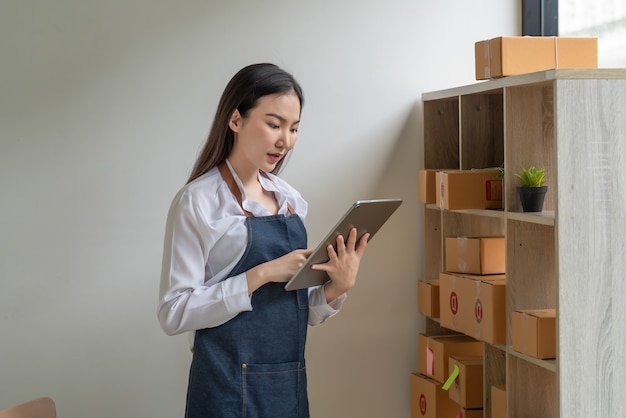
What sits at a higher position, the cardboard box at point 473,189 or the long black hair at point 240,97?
the long black hair at point 240,97

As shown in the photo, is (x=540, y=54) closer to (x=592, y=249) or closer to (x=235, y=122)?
(x=592, y=249)

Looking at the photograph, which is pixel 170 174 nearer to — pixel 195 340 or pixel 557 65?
pixel 195 340

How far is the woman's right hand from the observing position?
2.26 metres

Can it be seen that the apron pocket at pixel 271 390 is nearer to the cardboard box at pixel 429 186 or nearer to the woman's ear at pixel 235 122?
the woman's ear at pixel 235 122

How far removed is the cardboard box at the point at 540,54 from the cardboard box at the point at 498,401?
0.98 meters

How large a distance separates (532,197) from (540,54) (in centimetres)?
48

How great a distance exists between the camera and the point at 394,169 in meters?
3.35

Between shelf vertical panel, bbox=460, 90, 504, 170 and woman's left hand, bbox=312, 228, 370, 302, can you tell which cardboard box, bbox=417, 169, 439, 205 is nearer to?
shelf vertical panel, bbox=460, 90, 504, 170

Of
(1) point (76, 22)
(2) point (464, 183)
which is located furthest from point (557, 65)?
(1) point (76, 22)

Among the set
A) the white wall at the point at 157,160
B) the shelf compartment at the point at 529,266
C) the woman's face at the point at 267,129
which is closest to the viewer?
the woman's face at the point at 267,129

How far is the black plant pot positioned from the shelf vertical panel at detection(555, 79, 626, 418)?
26 cm

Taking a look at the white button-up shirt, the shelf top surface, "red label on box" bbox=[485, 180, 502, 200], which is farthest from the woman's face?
"red label on box" bbox=[485, 180, 502, 200]

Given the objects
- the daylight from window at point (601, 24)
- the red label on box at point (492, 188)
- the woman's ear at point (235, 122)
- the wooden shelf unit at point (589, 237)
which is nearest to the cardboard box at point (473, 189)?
the red label on box at point (492, 188)

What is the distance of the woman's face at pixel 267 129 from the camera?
2336mm
